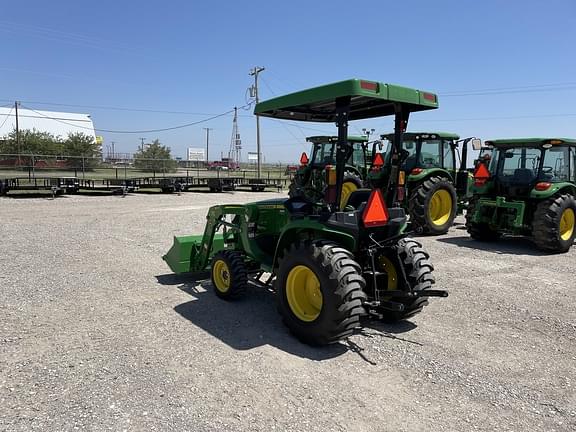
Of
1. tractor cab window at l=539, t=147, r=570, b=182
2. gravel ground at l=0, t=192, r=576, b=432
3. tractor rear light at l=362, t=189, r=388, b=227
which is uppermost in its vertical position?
tractor cab window at l=539, t=147, r=570, b=182

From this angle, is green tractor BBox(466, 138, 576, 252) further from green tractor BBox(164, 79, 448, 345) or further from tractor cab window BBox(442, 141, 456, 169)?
green tractor BBox(164, 79, 448, 345)

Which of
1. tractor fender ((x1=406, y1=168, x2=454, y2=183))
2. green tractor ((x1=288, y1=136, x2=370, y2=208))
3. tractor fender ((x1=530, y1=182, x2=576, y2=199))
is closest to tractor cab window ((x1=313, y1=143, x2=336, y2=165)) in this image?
green tractor ((x1=288, y1=136, x2=370, y2=208))

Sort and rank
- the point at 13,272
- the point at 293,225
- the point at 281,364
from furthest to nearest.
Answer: the point at 13,272, the point at 293,225, the point at 281,364

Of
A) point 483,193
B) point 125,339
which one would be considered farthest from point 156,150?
point 125,339

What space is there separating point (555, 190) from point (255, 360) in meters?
7.48

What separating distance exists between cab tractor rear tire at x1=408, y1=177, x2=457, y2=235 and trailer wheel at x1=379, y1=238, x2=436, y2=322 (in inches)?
210

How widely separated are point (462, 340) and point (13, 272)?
6100 millimetres

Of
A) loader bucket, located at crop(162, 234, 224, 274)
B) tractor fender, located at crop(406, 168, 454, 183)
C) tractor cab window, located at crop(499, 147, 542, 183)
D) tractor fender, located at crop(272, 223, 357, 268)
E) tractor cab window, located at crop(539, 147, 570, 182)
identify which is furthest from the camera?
tractor fender, located at crop(406, 168, 454, 183)

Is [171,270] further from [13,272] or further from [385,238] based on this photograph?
[385,238]

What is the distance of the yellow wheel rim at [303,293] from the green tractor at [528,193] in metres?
6.10

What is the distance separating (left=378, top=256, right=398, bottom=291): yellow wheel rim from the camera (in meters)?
4.66

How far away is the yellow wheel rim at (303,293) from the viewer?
4219 mm

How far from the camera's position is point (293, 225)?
14.6 ft

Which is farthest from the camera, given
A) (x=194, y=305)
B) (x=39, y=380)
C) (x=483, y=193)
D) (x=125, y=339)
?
(x=483, y=193)
